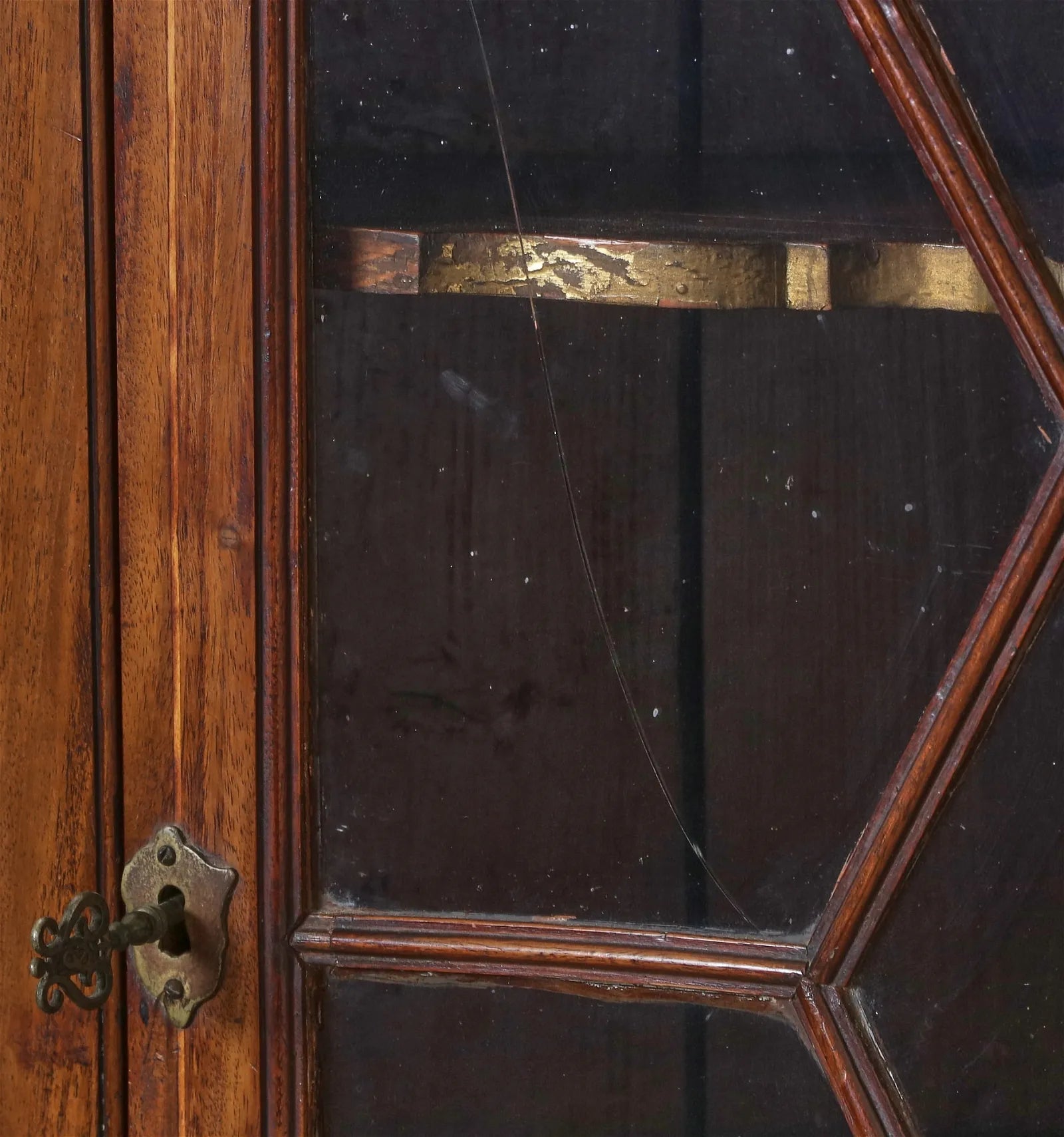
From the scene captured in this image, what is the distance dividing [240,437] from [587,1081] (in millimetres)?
412

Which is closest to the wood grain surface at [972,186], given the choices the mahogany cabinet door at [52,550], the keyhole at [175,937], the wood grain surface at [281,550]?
the wood grain surface at [281,550]

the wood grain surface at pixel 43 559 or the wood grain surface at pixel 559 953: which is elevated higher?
the wood grain surface at pixel 43 559

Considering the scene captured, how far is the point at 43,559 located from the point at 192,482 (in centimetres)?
Answer: 10

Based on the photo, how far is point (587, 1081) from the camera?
0.62 metres

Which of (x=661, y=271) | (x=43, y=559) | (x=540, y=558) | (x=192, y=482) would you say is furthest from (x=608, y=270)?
(x=43, y=559)

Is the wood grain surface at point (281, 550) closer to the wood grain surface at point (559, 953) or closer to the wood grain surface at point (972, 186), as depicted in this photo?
the wood grain surface at point (559, 953)

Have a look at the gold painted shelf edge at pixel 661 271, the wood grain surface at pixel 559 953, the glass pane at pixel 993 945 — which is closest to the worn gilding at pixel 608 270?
the gold painted shelf edge at pixel 661 271

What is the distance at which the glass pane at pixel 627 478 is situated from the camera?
58 cm

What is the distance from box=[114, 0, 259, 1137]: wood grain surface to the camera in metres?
0.62

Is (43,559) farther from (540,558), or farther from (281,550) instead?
(540,558)

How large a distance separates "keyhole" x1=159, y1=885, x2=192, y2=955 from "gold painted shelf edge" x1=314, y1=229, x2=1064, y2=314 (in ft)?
1.19

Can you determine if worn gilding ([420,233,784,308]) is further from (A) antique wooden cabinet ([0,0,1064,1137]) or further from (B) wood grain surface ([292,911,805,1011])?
(B) wood grain surface ([292,911,805,1011])

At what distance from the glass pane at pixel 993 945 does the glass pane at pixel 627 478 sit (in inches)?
1.8

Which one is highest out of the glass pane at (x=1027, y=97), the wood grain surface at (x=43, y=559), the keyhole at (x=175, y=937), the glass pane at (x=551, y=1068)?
the glass pane at (x=1027, y=97)
